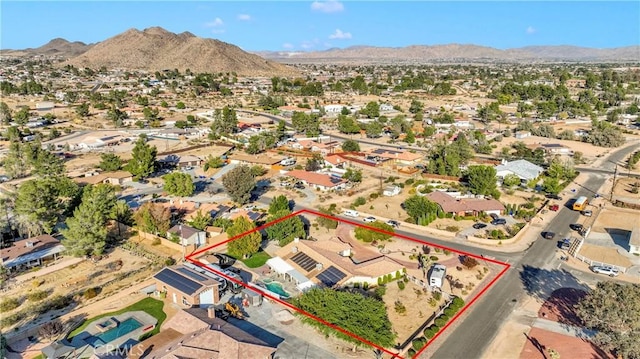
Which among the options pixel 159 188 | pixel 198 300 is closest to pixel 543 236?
pixel 198 300

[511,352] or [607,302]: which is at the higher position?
[607,302]

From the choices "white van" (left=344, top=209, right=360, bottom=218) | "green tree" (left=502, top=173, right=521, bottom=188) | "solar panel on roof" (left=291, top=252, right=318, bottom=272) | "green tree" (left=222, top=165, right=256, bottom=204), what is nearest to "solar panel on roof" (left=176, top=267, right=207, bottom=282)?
"solar panel on roof" (left=291, top=252, right=318, bottom=272)

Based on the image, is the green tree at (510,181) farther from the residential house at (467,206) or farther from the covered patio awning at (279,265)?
the covered patio awning at (279,265)

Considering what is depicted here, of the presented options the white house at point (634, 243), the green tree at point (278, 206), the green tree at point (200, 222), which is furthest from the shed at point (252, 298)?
the white house at point (634, 243)

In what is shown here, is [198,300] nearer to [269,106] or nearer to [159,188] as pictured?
[159,188]

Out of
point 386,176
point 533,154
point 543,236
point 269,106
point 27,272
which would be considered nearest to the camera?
point 27,272

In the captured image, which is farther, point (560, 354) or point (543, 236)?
point (543, 236)
